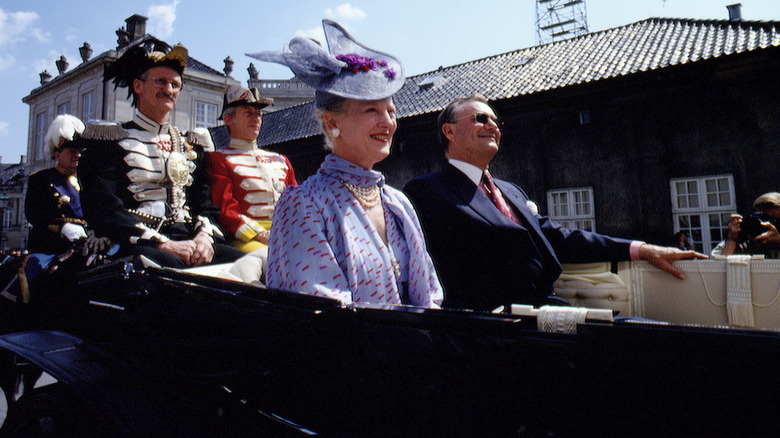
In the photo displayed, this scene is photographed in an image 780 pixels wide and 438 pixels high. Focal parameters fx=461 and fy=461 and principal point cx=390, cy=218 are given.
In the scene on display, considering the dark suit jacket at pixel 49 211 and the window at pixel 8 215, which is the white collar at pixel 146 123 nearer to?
the dark suit jacket at pixel 49 211

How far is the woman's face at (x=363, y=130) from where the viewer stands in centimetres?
159

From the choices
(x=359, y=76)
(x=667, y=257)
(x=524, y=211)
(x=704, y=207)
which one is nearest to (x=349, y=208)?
(x=359, y=76)

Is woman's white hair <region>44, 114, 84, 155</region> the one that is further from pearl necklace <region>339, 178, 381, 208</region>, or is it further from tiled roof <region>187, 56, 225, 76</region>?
tiled roof <region>187, 56, 225, 76</region>

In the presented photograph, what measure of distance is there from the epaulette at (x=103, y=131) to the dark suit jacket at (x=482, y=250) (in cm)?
169

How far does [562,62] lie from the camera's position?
39.8ft

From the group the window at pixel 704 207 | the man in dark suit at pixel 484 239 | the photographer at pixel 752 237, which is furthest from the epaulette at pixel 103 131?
the window at pixel 704 207

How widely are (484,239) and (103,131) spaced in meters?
2.14

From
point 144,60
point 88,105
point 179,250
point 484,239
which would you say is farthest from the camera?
point 88,105

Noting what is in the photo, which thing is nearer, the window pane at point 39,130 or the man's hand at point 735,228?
the man's hand at point 735,228

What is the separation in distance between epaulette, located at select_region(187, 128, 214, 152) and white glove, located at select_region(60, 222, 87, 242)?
47.8 inches

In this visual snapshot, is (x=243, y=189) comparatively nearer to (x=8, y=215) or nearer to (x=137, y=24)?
(x=137, y=24)

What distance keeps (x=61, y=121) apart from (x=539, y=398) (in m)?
4.11

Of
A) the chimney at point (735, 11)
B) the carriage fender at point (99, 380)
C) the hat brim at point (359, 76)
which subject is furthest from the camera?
the chimney at point (735, 11)

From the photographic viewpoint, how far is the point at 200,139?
9.82 feet
